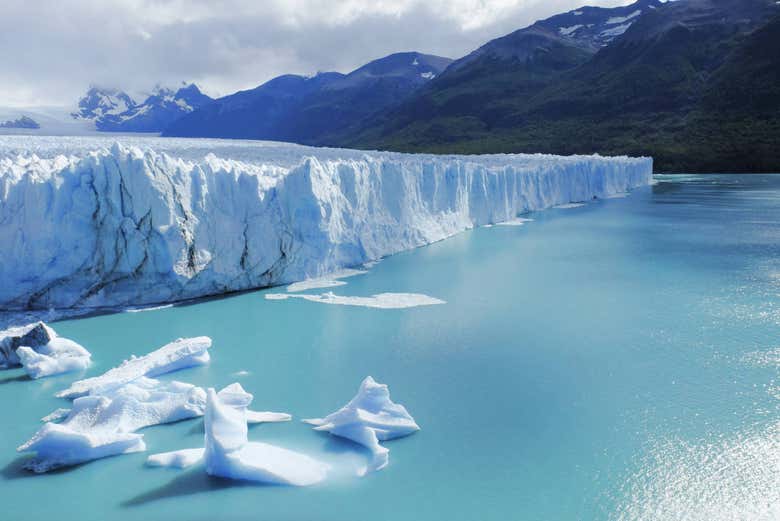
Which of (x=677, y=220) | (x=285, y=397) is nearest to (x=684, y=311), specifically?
(x=285, y=397)

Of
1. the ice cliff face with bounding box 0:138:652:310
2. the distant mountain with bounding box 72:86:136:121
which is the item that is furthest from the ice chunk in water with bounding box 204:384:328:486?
the distant mountain with bounding box 72:86:136:121

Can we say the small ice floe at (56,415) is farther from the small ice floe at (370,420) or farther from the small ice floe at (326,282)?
the small ice floe at (326,282)

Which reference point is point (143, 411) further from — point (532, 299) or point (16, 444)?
point (532, 299)

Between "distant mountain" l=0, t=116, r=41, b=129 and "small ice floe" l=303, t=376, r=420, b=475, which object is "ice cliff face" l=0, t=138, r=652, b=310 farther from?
"distant mountain" l=0, t=116, r=41, b=129

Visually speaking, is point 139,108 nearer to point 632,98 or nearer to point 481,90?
point 481,90

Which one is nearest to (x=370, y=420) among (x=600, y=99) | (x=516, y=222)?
(x=516, y=222)
